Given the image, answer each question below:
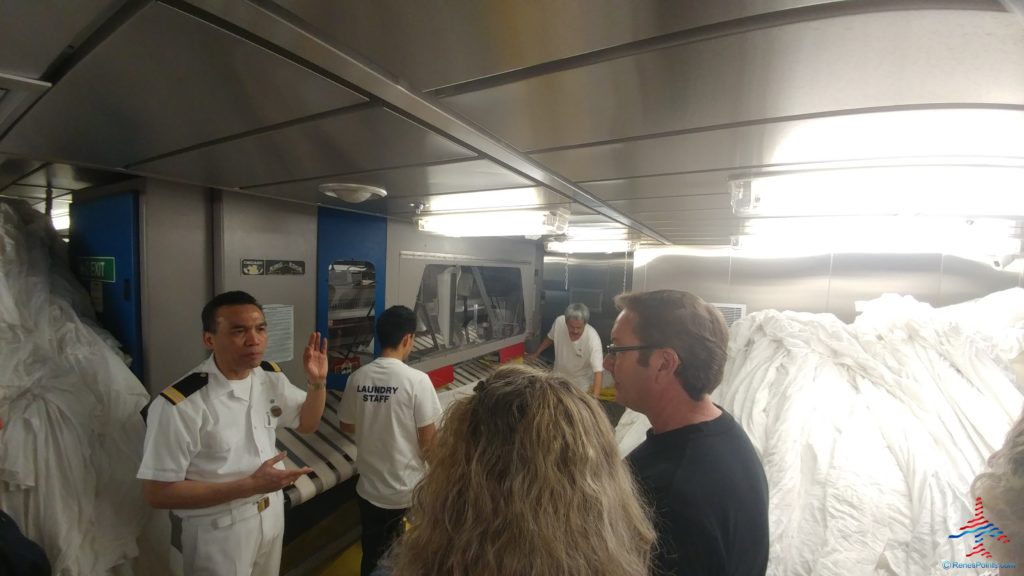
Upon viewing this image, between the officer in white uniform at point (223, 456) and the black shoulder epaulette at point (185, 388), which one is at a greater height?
the black shoulder epaulette at point (185, 388)

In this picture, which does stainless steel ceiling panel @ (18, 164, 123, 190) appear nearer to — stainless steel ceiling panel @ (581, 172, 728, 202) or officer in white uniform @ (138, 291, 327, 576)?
officer in white uniform @ (138, 291, 327, 576)

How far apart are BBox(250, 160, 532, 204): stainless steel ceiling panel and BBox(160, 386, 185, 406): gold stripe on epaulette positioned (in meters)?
0.90


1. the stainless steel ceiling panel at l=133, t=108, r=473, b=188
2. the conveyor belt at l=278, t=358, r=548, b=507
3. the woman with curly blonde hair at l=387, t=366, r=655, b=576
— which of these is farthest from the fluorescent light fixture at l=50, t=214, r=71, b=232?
the woman with curly blonde hair at l=387, t=366, r=655, b=576

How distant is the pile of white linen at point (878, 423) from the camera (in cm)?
159

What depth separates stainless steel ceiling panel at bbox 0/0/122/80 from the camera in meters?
0.50

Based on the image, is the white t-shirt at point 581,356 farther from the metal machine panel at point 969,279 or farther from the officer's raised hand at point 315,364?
the metal machine panel at point 969,279

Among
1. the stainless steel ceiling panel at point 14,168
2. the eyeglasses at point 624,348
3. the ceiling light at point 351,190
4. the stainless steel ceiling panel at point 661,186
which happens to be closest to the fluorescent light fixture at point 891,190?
the stainless steel ceiling panel at point 661,186

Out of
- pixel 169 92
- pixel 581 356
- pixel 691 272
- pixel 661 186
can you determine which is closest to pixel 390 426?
pixel 169 92

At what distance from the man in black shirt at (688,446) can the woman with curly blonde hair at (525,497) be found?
0.28 m

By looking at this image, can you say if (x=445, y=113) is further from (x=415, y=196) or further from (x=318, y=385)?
(x=318, y=385)

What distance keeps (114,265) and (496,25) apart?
2.19 metres

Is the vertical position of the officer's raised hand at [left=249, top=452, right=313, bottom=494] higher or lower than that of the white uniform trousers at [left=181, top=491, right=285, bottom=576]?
higher

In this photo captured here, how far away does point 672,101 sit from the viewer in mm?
703

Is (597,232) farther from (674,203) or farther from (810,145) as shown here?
(810,145)
